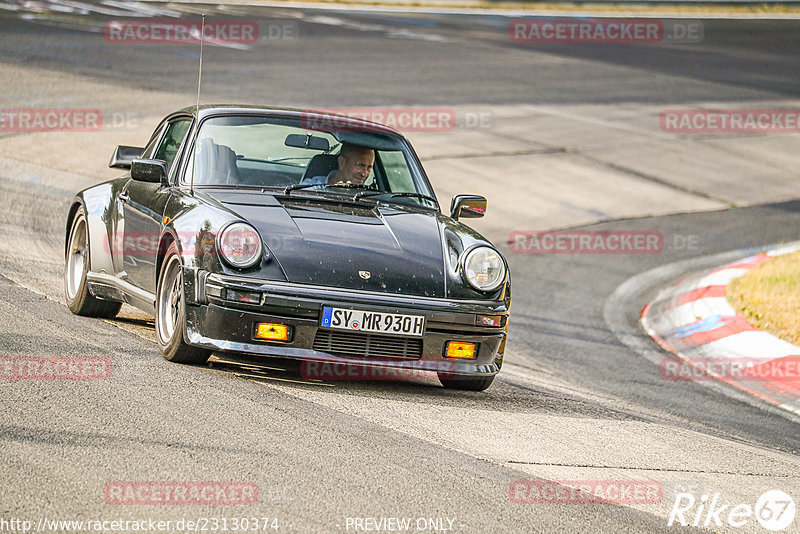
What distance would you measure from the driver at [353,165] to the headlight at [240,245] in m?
1.18

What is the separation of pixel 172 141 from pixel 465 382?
2.38 meters

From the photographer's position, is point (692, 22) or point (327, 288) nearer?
point (327, 288)

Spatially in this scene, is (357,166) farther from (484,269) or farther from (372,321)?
(372,321)

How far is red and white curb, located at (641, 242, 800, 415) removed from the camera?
27.4ft

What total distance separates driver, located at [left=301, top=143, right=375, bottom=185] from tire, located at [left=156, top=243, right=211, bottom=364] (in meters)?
1.15

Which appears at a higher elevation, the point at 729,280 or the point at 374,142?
the point at 374,142

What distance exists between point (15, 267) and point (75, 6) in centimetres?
1769

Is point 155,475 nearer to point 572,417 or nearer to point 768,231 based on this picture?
point 572,417

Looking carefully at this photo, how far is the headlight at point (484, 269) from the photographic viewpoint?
5.99 meters

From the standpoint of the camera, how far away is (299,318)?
558 centimetres

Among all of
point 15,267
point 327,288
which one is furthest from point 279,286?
point 15,267

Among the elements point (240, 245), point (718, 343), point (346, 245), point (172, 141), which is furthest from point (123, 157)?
point (718, 343)

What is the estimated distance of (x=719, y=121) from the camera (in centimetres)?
2000

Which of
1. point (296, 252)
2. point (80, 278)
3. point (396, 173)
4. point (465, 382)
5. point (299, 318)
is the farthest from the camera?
point (80, 278)
